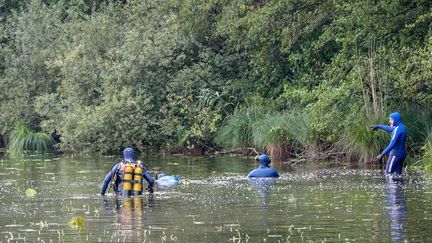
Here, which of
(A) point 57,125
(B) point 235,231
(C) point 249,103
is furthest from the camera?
(A) point 57,125

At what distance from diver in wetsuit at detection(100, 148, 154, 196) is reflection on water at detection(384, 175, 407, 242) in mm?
5215

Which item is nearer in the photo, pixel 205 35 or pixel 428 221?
pixel 428 221

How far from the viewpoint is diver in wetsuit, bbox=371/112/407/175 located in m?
28.5

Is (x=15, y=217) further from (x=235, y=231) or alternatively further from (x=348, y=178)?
(x=348, y=178)

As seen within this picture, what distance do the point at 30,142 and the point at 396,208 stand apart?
3308cm

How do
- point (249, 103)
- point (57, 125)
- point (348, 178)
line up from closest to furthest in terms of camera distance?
point (348, 178) → point (249, 103) → point (57, 125)

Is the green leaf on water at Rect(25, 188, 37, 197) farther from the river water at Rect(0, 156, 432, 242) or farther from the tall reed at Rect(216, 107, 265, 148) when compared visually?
the tall reed at Rect(216, 107, 265, 148)

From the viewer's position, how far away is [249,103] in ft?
142

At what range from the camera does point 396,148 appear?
2884cm

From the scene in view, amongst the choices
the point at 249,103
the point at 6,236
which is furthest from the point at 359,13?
the point at 6,236

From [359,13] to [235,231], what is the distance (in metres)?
17.4

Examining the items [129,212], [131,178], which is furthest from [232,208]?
[131,178]

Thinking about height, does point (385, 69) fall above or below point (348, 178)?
above

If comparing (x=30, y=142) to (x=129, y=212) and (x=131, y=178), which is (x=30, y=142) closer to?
(x=131, y=178)
